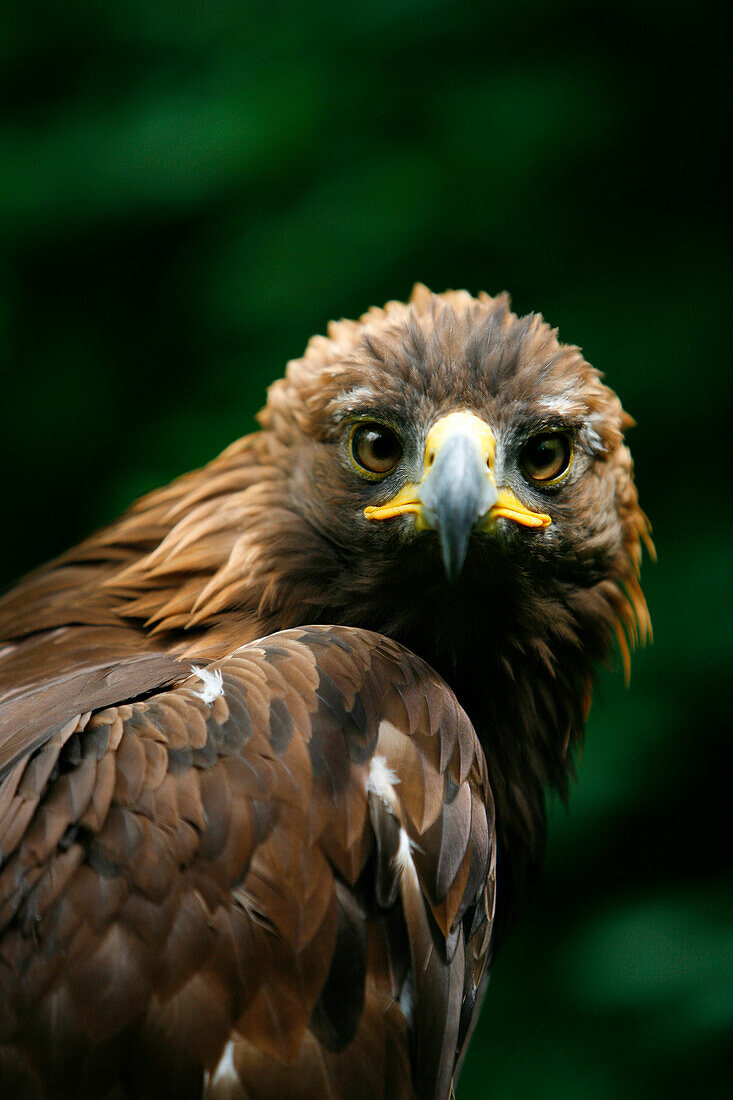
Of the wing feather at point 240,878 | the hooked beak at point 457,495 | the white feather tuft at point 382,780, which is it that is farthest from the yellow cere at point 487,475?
the white feather tuft at point 382,780

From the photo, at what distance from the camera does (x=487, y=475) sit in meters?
1.49

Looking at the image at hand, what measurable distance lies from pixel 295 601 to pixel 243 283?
1.30 meters

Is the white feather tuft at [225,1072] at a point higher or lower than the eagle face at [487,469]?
lower

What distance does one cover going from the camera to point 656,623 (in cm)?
273

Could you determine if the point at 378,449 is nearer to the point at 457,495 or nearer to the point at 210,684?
the point at 457,495

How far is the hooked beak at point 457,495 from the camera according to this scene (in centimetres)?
144

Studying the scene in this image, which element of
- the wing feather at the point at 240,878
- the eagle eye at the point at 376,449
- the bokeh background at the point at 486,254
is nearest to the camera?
the wing feather at the point at 240,878

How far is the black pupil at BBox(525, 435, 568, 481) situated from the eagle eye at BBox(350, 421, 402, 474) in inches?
7.9

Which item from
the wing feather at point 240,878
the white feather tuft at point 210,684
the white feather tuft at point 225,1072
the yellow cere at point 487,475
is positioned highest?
the yellow cere at point 487,475

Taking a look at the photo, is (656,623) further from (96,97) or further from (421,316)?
(96,97)

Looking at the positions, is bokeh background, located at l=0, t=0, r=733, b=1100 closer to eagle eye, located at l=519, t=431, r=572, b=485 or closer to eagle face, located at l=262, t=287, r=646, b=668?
eagle face, located at l=262, t=287, r=646, b=668

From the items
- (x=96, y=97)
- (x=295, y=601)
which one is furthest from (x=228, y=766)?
(x=96, y=97)

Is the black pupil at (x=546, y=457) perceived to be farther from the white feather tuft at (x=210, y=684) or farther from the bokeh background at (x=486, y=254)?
the bokeh background at (x=486, y=254)

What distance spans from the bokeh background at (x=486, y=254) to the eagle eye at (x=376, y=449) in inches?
44.3
